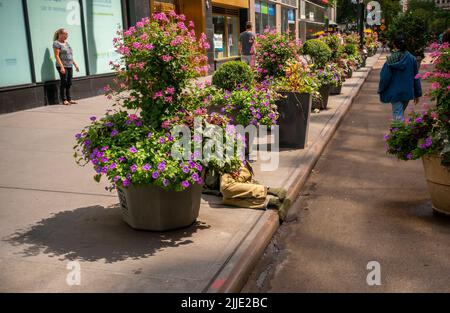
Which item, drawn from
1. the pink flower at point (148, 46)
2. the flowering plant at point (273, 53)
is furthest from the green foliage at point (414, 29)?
the pink flower at point (148, 46)

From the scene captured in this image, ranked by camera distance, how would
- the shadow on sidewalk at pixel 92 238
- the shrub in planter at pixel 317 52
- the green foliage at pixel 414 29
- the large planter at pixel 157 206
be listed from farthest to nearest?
the green foliage at pixel 414 29
the shrub in planter at pixel 317 52
the large planter at pixel 157 206
the shadow on sidewalk at pixel 92 238

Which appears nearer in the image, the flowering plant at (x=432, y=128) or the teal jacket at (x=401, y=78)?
the flowering plant at (x=432, y=128)

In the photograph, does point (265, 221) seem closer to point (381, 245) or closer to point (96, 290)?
point (381, 245)

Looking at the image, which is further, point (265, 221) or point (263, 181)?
point (263, 181)

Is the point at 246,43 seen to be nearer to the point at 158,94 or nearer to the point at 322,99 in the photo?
the point at 322,99

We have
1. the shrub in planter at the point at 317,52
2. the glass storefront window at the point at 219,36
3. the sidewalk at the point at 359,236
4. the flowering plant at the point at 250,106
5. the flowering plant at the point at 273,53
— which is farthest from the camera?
the glass storefront window at the point at 219,36

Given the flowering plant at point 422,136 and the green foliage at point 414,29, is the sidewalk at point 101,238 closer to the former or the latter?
the flowering plant at point 422,136

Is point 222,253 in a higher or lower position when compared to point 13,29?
lower

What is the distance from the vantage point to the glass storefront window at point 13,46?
1120 cm

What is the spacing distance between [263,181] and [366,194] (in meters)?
1.33

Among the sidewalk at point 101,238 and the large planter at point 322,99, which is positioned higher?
the large planter at point 322,99

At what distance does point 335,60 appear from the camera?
51.6ft

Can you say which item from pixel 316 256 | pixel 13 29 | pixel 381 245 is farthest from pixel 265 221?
pixel 13 29

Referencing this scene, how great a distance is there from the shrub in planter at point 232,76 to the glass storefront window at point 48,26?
6.05 metres
